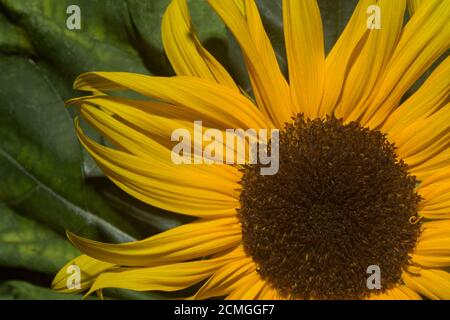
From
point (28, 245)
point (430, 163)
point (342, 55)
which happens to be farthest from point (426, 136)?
point (28, 245)

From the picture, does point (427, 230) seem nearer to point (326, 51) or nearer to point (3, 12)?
point (326, 51)

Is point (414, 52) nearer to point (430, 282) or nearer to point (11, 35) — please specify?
point (430, 282)

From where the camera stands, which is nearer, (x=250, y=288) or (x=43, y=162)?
(x=250, y=288)

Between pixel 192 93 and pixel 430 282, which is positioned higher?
pixel 192 93

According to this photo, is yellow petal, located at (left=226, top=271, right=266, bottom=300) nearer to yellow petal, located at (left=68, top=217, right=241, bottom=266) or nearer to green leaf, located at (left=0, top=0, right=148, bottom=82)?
yellow petal, located at (left=68, top=217, right=241, bottom=266)

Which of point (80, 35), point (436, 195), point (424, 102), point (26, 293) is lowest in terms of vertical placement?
point (26, 293)

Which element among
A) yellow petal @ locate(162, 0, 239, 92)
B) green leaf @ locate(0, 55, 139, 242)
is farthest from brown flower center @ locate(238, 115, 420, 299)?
green leaf @ locate(0, 55, 139, 242)
